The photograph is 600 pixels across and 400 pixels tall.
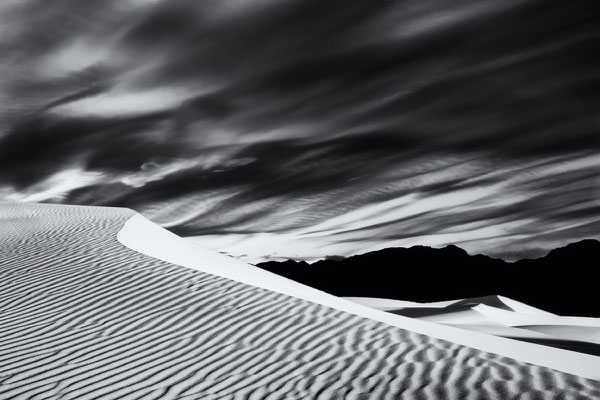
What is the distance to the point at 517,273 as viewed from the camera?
134 meters

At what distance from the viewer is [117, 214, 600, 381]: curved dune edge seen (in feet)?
26.3

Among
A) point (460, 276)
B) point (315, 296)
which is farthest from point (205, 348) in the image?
point (460, 276)

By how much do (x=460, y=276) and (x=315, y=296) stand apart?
151m

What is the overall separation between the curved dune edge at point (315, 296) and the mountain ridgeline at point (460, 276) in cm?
9604

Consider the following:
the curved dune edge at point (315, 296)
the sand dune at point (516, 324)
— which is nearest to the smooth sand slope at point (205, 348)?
the curved dune edge at point (315, 296)

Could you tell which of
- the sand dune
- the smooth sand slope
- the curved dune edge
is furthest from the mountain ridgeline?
the smooth sand slope

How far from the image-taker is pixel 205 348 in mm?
7223

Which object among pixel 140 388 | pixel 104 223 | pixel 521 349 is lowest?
pixel 521 349

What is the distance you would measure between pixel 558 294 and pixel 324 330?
11705cm

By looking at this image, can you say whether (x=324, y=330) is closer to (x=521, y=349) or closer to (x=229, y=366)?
(x=229, y=366)

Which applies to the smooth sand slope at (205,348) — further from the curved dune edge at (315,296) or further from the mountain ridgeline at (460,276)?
the mountain ridgeline at (460,276)

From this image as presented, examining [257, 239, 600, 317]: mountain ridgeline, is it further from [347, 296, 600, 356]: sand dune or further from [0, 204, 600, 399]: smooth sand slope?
[0, 204, 600, 399]: smooth sand slope

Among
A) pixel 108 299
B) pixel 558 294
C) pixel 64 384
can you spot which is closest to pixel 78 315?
pixel 108 299

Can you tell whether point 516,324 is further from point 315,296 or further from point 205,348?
point 205,348
